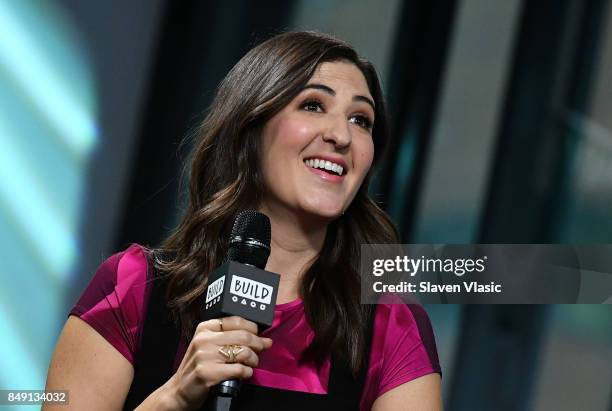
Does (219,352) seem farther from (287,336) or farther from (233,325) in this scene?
(287,336)

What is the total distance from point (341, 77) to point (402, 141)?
2558mm

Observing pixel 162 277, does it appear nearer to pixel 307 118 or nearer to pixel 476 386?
pixel 307 118

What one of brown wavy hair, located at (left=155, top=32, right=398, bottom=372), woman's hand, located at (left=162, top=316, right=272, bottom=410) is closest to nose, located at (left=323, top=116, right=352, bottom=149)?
brown wavy hair, located at (left=155, top=32, right=398, bottom=372)

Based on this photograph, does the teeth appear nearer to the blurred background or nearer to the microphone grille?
the microphone grille

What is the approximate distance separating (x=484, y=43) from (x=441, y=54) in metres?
0.23

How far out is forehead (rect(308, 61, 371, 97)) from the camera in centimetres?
193

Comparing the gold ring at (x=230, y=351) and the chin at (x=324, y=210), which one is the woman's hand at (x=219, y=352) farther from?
the chin at (x=324, y=210)

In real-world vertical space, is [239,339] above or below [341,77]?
below

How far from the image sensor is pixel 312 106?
1923 millimetres

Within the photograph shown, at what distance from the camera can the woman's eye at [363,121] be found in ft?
6.40
